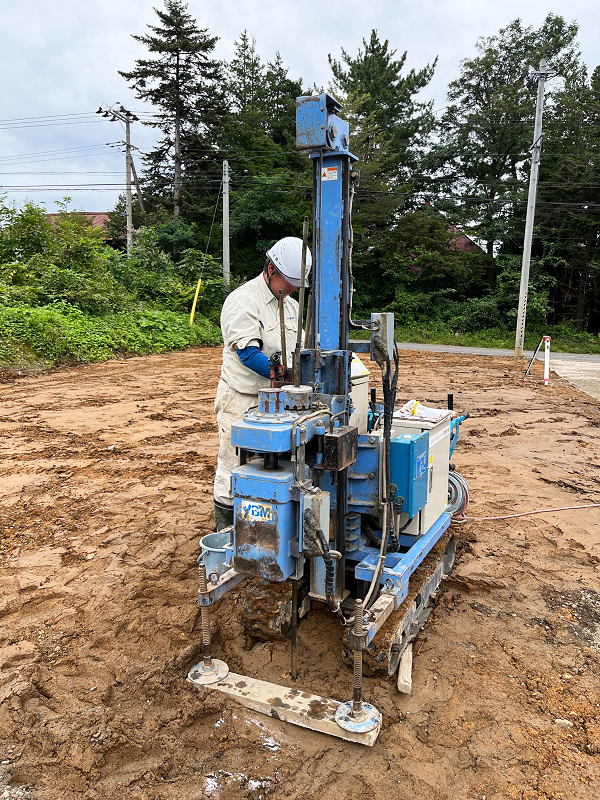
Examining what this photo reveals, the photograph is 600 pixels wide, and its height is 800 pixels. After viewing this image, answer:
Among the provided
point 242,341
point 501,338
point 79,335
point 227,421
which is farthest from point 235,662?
point 501,338

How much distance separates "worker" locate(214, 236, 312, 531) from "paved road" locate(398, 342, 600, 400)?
9262 mm

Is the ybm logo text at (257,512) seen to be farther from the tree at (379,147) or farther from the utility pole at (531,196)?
the tree at (379,147)

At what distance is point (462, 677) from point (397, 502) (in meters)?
0.89

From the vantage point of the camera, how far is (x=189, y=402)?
9102mm

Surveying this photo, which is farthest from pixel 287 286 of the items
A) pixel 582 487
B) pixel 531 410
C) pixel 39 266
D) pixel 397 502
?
pixel 39 266

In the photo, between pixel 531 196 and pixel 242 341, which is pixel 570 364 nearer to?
pixel 531 196

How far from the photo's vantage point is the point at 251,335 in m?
3.10

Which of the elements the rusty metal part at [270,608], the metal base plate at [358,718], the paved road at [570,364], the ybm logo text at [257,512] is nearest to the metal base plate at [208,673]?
the rusty metal part at [270,608]

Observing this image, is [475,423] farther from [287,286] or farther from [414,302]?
[414,302]

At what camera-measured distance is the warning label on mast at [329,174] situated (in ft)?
8.98

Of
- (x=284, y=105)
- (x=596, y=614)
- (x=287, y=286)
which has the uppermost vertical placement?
(x=284, y=105)

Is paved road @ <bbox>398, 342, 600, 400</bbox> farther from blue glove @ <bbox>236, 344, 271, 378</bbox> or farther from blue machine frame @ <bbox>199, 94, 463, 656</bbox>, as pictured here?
blue glove @ <bbox>236, 344, 271, 378</bbox>

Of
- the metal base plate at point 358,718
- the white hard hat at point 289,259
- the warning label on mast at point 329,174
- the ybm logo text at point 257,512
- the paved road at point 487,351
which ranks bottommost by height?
the paved road at point 487,351

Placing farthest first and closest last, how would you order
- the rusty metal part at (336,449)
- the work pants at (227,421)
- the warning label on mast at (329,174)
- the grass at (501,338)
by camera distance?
1. the grass at (501,338)
2. the work pants at (227,421)
3. the warning label on mast at (329,174)
4. the rusty metal part at (336,449)
